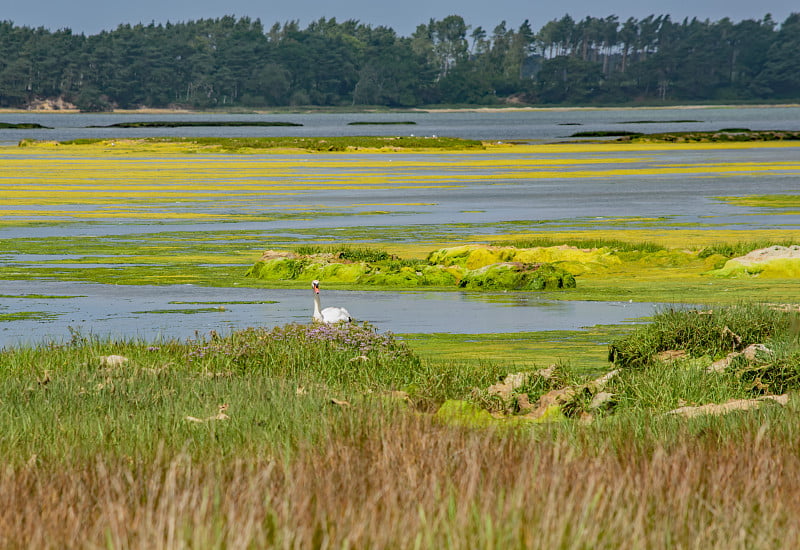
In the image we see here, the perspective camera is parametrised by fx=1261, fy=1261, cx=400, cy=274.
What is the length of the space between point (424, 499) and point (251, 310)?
1484 centimetres

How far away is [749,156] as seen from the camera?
83.4 m

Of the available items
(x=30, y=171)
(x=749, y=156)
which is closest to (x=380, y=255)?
(x=30, y=171)

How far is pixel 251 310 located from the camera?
66.5 feet

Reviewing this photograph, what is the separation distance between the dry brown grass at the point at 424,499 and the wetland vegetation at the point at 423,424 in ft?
0.08

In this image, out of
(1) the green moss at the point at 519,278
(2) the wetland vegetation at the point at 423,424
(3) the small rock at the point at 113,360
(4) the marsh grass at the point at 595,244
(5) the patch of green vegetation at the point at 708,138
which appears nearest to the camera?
(2) the wetland vegetation at the point at 423,424

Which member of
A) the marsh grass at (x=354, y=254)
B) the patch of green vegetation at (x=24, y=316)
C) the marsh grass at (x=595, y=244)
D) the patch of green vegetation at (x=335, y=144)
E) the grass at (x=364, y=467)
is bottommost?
the patch of green vegetation at (x=335, y=144)

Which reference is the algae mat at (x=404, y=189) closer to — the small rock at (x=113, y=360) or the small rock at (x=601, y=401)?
the small rock at (x=113, y=360)

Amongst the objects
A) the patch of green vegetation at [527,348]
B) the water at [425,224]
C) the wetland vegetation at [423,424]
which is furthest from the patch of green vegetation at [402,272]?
the patch of green vegetation at [527,348]

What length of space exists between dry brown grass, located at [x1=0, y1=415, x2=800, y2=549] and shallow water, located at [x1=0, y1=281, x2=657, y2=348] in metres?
10.1

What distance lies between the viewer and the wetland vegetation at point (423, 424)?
5270 mm

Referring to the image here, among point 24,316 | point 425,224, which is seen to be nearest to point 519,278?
point 24,316

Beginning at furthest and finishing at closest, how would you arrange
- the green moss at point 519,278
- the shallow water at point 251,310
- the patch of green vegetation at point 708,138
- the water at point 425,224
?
1. the patch of green vegetation at point 708,138
2. the green moss at point 519,278
3. the water at point 425,224
4. the shallow water at point 251,310

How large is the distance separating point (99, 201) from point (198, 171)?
22537 millimetres

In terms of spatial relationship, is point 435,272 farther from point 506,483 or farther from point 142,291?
point 506,483
